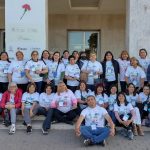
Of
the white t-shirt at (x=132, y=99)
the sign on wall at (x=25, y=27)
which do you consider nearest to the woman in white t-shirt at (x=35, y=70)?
the sign on wall at (x=25, y=27)

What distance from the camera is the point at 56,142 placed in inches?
305

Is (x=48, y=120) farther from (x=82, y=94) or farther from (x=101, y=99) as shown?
(x=101, y=99)

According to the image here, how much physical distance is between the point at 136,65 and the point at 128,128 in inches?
74.9

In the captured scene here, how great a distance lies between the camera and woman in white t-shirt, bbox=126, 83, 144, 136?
8312 millimetres

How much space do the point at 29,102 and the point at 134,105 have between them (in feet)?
8.09

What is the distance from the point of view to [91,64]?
31.5 feet

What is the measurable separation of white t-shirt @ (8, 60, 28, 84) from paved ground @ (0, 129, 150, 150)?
1.49 m

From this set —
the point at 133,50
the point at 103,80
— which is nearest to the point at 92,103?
the point at 103,80

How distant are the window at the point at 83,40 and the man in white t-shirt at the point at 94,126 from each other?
999 cm

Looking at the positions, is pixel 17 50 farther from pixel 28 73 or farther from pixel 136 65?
pixel 136 65

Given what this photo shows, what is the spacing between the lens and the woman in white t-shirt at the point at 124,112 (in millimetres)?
8234

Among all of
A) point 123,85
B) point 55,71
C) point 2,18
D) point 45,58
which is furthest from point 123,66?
point 2,18

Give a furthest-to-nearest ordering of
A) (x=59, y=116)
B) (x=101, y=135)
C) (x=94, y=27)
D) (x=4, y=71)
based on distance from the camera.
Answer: (x=94, y=27), (x=4, y=71), (x=59, y=116), (x=101, y=135)

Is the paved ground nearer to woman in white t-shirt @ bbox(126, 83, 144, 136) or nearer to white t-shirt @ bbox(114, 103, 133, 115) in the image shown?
woman in white t-shirt @ bbox(126, 83, 144, 136)
